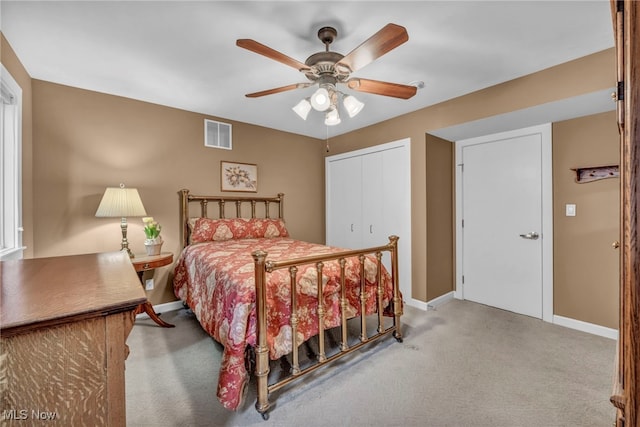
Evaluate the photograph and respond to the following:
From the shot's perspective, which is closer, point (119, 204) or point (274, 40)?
point (274, 40)

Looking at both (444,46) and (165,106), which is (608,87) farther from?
(165,106)

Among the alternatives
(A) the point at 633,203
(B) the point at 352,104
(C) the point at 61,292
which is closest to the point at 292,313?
(C) the point at 61,292

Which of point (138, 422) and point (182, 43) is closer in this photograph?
point (138, 422)

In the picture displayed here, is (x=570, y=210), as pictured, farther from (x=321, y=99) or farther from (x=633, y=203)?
(x=633, y=203)

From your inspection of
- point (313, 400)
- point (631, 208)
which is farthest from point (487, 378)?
point (631, 208)

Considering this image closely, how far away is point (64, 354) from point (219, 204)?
3.03 m

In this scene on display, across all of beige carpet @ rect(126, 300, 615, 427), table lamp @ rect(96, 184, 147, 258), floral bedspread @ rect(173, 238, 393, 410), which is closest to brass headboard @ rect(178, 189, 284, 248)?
table lamp @ rect(96, 184, 147, 258)

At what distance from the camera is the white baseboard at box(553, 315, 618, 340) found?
2.56 m

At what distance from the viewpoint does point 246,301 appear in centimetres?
167

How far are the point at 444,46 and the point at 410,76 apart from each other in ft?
1.51

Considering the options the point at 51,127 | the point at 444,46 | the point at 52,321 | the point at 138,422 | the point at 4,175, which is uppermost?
the point at 444,46

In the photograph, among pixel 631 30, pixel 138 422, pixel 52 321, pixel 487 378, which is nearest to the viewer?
pixel 631 30

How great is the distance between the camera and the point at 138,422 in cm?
159

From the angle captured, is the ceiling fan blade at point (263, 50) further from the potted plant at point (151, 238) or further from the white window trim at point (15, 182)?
the potted plant at point (151, 238)
